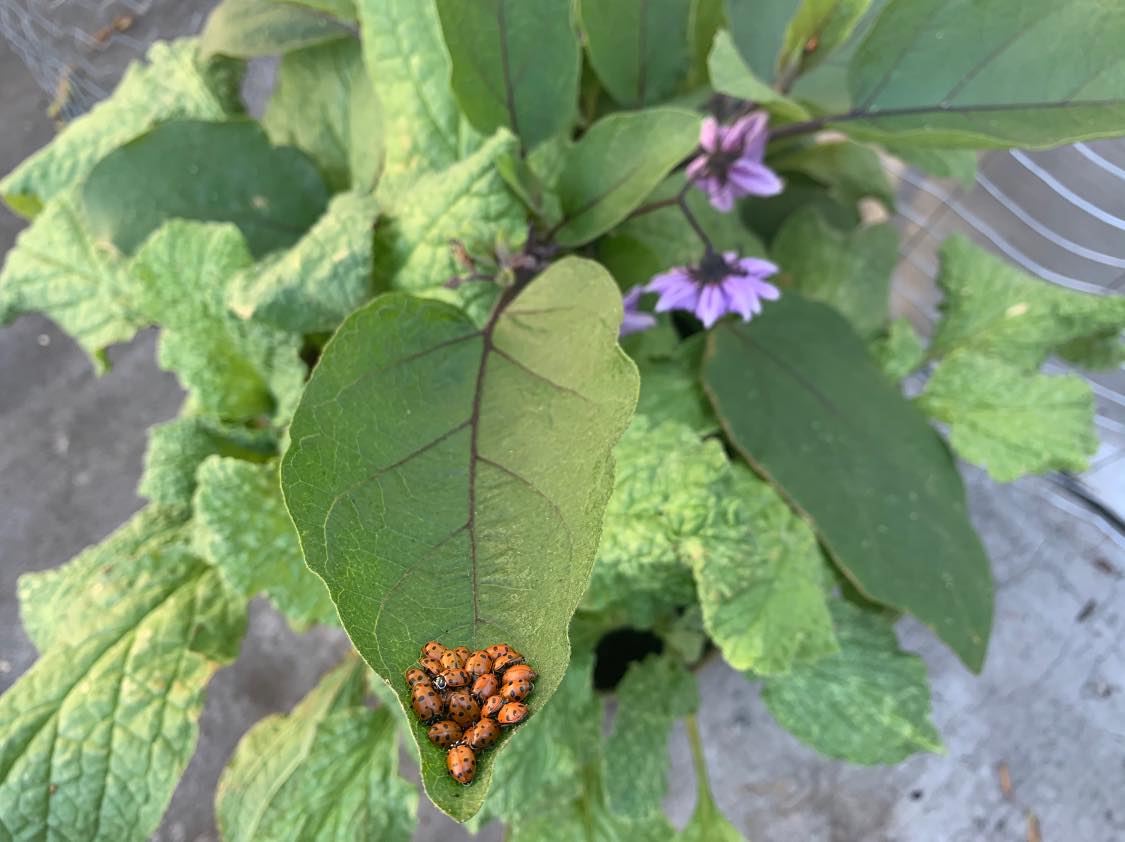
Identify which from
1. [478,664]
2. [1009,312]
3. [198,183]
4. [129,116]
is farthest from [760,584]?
[129,116]

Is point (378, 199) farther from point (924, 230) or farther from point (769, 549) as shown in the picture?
point (924, 230)

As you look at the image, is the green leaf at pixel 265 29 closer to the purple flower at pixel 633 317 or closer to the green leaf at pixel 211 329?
the green leaf at pixel 211 329

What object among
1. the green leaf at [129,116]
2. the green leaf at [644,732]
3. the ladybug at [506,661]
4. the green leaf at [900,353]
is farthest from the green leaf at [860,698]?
the green leaf at [129,116]

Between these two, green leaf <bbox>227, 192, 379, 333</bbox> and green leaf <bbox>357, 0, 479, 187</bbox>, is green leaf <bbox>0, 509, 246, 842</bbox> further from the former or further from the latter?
green leaf <bbox>357, 0, 479, 187</bbox>

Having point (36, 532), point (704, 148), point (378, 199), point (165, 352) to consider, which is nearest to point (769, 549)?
point (704, 148)

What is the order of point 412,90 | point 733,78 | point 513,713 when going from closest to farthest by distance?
point 513,713 < point 733,78 < point 412,90

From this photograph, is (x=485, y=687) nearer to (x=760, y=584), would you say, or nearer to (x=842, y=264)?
(x=760, y=584)

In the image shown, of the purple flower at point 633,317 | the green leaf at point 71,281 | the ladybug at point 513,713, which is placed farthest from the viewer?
the green leaf at point 71,281
